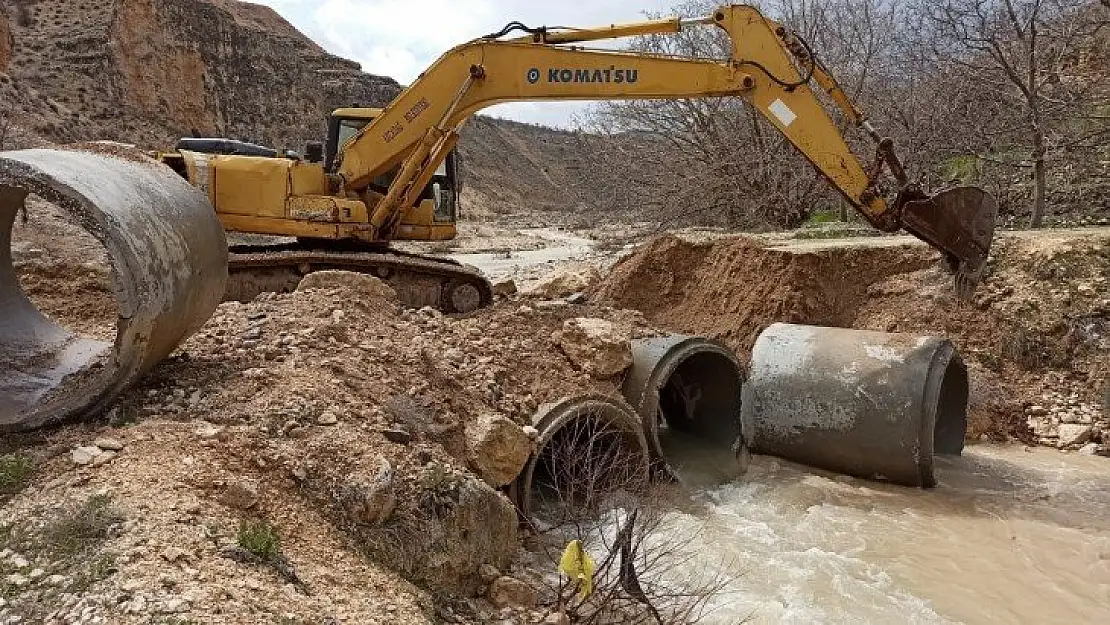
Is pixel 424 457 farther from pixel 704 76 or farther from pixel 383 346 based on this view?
pixel 704 76

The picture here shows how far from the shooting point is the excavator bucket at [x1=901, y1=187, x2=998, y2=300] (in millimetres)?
6648

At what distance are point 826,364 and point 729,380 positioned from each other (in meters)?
1.11

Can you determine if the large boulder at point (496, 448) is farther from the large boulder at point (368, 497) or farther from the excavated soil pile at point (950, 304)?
the excavated soil pile at point (950, 304)

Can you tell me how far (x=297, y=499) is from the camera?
402 centimetres

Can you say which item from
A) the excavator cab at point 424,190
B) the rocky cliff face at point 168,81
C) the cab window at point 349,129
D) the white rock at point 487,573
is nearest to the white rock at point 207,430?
the white rock at point 487,573

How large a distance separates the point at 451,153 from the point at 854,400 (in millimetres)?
5089

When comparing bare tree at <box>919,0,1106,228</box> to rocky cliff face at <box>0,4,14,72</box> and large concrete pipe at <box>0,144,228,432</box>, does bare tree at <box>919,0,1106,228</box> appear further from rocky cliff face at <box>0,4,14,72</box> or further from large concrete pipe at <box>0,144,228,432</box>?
rocky cliff face at <box>0,4,14,72</box>

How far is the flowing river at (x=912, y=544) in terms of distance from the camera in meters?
4.78

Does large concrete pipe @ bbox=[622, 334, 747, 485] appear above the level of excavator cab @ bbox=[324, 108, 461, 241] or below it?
below

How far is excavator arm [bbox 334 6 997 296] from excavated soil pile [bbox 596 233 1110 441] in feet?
6.27

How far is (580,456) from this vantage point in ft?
18.5

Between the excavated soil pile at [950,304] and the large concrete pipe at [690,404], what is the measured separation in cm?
125

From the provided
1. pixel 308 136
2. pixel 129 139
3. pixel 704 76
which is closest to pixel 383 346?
pixel 704 76

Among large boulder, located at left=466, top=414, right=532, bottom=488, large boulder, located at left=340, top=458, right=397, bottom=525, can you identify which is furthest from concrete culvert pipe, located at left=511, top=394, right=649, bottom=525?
large boulder, located at left=340, top=458, right=397, bottom=525
